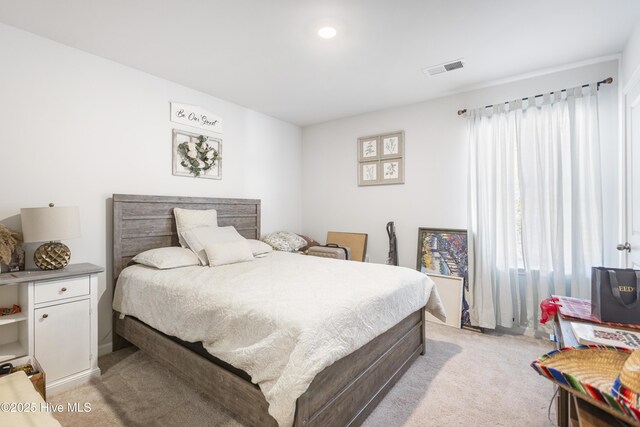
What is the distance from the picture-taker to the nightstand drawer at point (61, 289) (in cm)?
197

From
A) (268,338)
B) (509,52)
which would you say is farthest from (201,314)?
(509,52)

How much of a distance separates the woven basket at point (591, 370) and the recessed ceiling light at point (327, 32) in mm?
2302

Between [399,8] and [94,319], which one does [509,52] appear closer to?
[399,8]

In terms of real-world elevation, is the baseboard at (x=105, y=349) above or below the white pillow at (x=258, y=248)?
below

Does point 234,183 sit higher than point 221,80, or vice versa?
point 221,80

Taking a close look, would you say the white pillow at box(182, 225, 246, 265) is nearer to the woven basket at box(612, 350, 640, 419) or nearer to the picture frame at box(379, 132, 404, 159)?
the picture frame at box(379, 132, 404, 159)

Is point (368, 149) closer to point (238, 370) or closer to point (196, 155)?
point (196, 155)

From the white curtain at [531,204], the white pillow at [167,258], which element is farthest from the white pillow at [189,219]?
the white curtain at [531,204]

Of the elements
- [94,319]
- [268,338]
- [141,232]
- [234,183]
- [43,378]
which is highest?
[234,183]

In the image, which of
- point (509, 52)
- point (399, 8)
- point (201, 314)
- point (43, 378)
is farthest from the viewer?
point (509, 52)

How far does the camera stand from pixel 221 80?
10.1 ft

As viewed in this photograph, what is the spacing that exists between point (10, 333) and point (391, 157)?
3.98 metres

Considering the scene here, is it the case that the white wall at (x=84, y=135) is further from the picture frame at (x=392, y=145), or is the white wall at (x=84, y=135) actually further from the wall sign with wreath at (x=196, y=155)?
the picture frame at (x=392, y=145)

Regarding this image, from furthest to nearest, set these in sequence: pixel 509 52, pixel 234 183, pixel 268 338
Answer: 1. pixel 234 183
2. pixel 509 52
3. pixel 268 338
